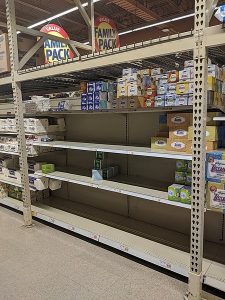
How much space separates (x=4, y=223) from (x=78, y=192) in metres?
0.94

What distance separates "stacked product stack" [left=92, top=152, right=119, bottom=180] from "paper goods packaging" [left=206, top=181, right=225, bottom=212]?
3.74 ft

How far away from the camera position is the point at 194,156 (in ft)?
5.04

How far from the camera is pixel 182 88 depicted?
1683 mm

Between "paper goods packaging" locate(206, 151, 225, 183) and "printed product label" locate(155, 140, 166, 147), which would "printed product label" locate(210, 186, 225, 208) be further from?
"printed product label" locate(155, 140, 166, 147)

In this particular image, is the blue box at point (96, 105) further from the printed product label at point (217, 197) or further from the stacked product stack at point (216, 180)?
the printed product label at point (217, 197)

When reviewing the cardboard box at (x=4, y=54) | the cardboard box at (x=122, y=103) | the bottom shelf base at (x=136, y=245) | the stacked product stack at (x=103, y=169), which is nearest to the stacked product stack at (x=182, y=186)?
the bottom shelf base at (x=136, y=245)

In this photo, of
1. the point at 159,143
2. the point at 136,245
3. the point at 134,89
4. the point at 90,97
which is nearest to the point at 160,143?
the point at 159,143

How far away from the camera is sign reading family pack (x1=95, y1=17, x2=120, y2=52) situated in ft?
11.5

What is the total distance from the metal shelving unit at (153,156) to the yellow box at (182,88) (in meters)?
0.20

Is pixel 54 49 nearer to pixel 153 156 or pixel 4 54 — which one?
pixel 4 54

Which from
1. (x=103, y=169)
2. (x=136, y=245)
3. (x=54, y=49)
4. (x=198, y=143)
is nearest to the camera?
(x=198, y=143)

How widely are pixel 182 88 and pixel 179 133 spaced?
1.06 ft

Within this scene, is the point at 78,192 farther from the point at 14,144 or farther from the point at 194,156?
the point at 194,156

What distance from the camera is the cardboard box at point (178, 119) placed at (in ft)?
5.83
